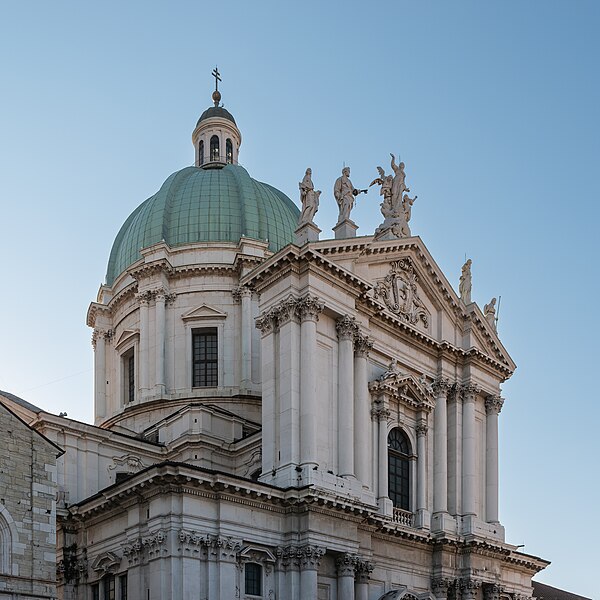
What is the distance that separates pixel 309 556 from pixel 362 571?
3.01m

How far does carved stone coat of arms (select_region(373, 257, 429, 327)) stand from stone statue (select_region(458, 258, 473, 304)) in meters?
→ 2.97

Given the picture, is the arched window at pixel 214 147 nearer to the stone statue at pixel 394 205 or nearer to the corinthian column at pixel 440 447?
the stone statue at pixel 394 205

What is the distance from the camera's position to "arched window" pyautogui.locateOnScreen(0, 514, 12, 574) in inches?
1016

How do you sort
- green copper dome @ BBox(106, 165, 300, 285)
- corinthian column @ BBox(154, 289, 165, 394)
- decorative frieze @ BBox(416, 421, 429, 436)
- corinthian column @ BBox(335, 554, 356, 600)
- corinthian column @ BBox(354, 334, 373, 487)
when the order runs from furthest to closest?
1. green copper dome @ BBox(106, 165, 300, 285)
2. corinthian column @ BBox(154, 289, 165, 394)
3. decorative frieze @ BBox(416, 421, 429, 436)
4. corinthian column @ BBox(354, 334, 373, 487)
5. corinthian column @ BBox(335, 554, 356, 600)

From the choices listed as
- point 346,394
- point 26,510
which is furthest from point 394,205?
point 26,510

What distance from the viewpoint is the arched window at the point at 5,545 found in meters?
25.8

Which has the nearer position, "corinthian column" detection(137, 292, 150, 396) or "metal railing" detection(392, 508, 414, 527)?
"metal railing" detection(392, 508, 414, 527)

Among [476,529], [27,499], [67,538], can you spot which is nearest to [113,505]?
[67,538]

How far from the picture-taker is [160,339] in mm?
45375

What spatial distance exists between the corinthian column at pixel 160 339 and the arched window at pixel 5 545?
18.4 metres

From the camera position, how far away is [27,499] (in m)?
26.9

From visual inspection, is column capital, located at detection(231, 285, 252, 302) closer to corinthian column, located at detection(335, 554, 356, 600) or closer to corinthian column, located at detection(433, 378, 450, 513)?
corinthian column, located at detection(433, 378, 450, 513)

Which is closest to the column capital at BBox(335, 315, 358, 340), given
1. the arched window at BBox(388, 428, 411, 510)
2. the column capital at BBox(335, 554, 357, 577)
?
the arched window at BBox(388, 428, 411, 510)

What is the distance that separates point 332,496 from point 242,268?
649 inches
